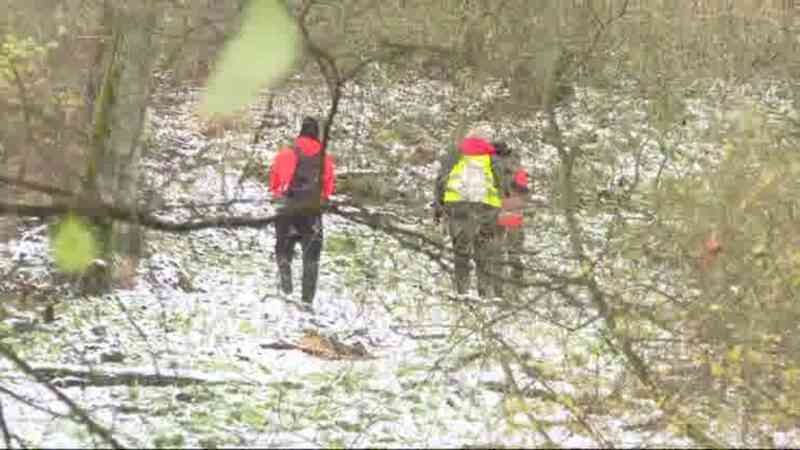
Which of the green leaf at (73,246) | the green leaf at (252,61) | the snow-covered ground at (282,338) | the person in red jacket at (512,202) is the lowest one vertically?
the snow-covered ground at (282,338)

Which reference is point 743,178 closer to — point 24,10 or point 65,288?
point 65,288

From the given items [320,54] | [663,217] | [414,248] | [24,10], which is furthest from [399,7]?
[320,54]

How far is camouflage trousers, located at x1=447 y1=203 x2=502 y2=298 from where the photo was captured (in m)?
4.30

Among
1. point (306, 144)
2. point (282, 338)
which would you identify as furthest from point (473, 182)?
point (306, 144)

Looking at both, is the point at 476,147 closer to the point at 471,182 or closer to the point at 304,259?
the point at 471,182

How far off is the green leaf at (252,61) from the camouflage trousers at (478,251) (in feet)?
4.17

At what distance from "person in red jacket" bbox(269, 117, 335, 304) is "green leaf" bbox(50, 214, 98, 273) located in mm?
565

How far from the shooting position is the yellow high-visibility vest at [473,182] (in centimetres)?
911

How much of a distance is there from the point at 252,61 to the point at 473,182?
6720mm

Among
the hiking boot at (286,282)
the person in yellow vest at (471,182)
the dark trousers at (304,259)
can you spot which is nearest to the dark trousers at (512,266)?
the person in yellow vest at (471,182)

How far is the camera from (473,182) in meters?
9.38

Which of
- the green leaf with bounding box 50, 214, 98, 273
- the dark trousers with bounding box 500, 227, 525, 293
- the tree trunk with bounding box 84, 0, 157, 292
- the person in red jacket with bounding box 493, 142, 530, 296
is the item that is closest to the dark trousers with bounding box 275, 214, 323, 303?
the tree trunk with bounding box 84, 0, 157, 292

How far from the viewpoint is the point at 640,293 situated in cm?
601

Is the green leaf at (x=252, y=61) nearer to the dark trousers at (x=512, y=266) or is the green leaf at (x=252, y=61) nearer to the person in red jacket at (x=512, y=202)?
the dark trousers at (x=512, y=266)
